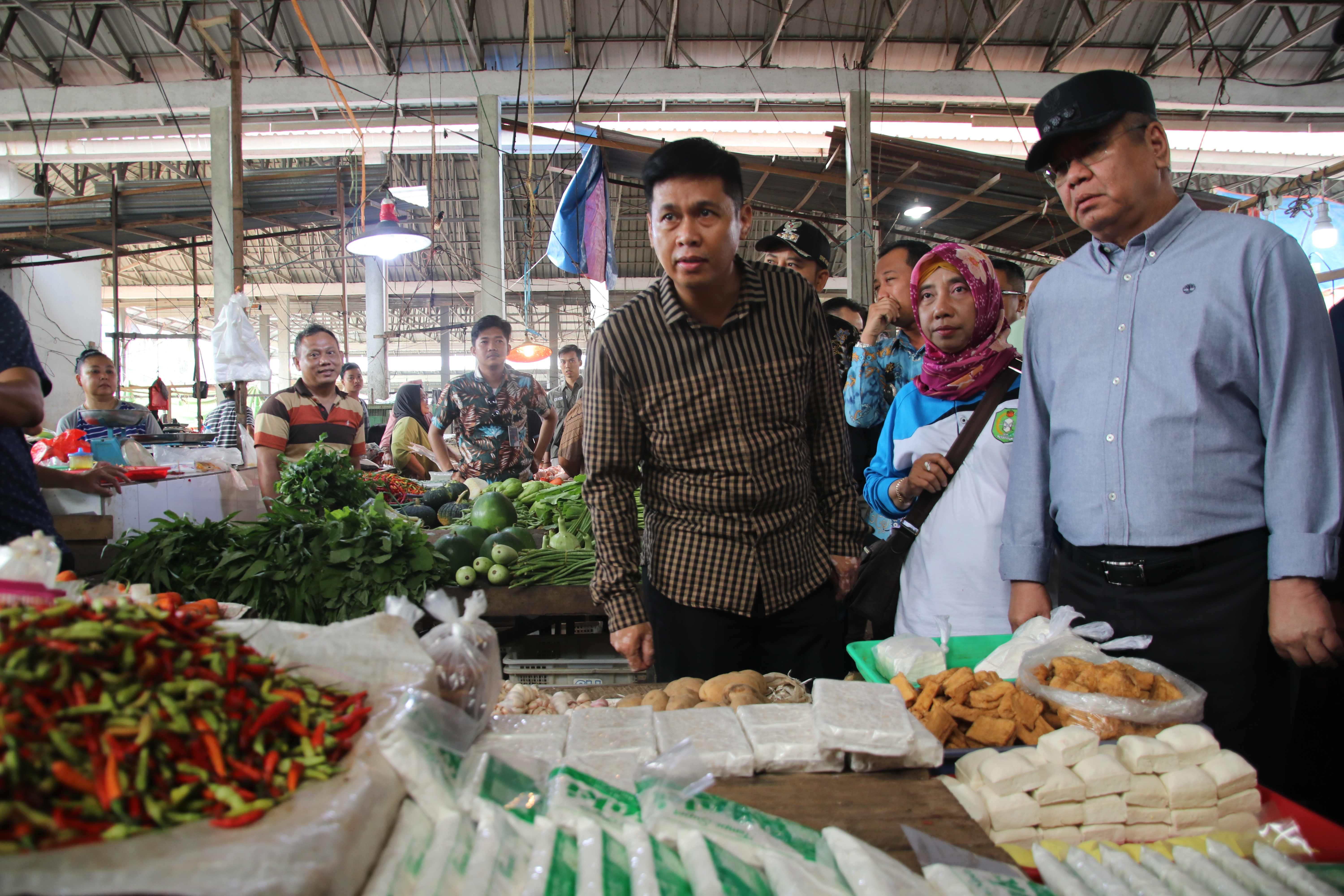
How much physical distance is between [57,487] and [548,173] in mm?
9964

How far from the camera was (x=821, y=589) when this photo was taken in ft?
A: 6.86

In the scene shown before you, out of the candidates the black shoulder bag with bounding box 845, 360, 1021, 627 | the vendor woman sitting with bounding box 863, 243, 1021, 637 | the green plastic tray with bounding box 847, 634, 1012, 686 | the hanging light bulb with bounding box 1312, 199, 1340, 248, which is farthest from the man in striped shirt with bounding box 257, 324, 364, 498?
the hanging light bulb with bounding box 1312, 199, 1340, 248

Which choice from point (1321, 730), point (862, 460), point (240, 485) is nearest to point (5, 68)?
point (240, 485)

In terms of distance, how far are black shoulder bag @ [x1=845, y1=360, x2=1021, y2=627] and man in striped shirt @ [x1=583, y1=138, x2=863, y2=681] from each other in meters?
0.35

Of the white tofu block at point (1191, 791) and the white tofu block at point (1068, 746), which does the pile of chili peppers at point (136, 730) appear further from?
the white tofu block at point (1191, 791)

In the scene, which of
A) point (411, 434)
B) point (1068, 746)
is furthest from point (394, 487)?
point (1068, 746)

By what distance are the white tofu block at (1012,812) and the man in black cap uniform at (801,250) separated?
2613 mm

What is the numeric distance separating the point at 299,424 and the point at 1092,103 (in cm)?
453

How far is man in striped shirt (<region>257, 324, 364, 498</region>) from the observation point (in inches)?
179

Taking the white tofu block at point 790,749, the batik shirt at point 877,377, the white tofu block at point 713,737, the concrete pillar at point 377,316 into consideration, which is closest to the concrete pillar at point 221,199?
the concrete pillar at point 377,316

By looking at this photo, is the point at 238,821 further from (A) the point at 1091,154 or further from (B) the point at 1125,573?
(A) the point at 1091,154

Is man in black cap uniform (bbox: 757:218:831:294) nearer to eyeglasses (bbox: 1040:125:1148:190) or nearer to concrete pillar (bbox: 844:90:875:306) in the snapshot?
eyeglasses (bbox: 1040:125:1148:190)

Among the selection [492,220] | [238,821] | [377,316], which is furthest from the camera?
[377,316]

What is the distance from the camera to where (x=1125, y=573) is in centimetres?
167
